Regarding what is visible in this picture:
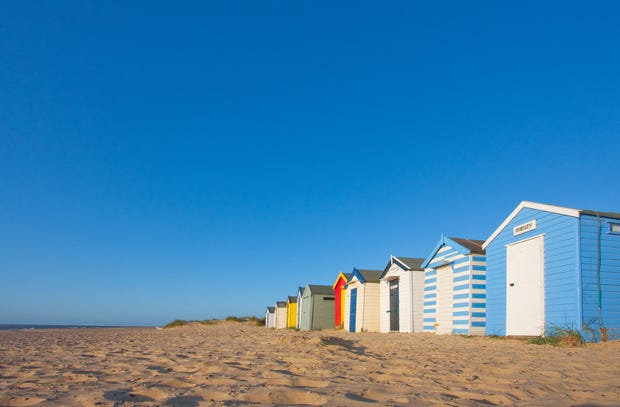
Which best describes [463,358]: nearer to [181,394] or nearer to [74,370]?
[181,394]

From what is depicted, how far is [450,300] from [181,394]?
43.0 ft

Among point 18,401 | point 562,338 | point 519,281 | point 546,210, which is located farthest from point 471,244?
point 18,401

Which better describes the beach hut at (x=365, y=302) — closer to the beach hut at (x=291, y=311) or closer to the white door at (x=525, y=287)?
the white door at (x=525, y=287)

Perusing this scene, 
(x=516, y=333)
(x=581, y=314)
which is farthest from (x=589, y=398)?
(x=516, y=333)

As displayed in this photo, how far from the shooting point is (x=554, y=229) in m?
10.9

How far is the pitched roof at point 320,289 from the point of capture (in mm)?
30589

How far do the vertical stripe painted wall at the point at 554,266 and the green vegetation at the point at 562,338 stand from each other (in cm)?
21

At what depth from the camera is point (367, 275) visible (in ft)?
74.8

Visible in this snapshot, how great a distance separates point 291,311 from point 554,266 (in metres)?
29.6

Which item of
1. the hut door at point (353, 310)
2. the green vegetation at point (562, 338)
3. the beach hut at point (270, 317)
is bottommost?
the beach hut at point (270, 317)

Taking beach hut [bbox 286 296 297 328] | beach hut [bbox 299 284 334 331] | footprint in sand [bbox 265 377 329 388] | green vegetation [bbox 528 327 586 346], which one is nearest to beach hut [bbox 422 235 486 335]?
green vegetation [bbox 528 327 586 346]

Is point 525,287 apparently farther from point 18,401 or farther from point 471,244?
point 18,401

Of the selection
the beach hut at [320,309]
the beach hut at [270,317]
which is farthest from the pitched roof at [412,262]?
the beach hut at [270,317]

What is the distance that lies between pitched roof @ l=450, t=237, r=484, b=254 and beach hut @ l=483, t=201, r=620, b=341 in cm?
100
